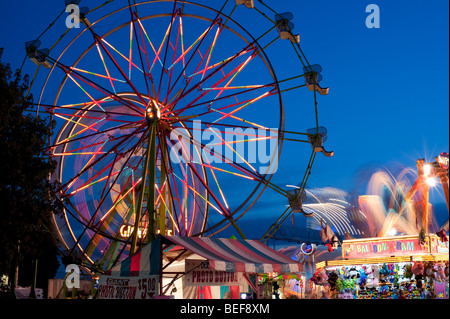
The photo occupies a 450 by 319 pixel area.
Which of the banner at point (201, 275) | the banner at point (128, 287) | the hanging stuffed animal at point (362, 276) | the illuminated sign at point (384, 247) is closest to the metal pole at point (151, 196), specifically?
the banner at point (128, 287)

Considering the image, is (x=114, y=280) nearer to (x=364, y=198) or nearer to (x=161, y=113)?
(x=161, y=113)

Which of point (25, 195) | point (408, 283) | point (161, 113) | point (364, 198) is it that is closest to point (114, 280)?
point (25, 195)

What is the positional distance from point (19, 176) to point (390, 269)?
1328 centimetres

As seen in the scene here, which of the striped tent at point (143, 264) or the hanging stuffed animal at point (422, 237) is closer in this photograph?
the striped tent at point (143, 264)

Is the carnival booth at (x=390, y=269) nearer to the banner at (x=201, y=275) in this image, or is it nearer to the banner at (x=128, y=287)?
the banner at (x=201, y=275)

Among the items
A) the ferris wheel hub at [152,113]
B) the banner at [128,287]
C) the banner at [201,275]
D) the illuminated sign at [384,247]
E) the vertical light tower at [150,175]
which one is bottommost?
the banner at [128,287]

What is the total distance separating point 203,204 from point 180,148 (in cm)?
502

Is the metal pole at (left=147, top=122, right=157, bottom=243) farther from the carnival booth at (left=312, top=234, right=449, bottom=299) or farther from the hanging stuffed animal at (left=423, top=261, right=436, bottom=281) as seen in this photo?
the hanging stuffed animal at (left=423, top=261, right=436, bottom=281)

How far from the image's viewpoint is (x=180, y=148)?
19281 millimetres

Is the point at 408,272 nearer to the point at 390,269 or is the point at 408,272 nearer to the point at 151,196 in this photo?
the point at 390,269

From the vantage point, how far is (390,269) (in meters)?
19.5

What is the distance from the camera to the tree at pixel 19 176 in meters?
12.5

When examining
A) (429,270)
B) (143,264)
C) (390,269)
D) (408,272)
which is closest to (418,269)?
(429,270)

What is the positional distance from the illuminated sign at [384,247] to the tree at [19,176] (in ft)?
37.8
